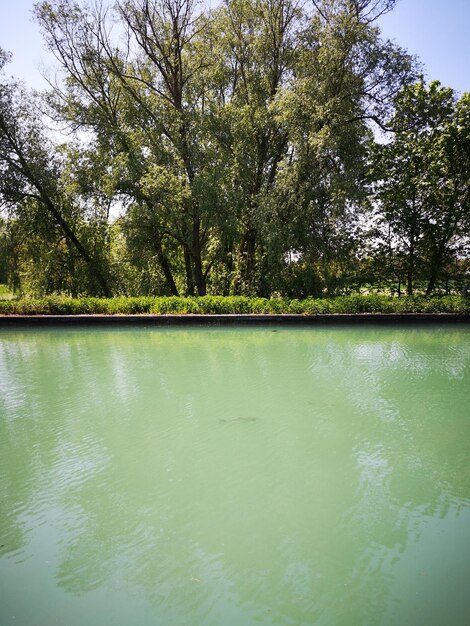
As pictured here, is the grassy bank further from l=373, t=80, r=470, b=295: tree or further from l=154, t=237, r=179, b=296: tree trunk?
l=154, t=237, r=179, b=296: tree trunk

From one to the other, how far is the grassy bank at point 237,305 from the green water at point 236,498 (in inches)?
213

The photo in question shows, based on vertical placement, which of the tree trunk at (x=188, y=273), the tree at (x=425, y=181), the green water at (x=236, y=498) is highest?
the tree at (x=425, y=181)

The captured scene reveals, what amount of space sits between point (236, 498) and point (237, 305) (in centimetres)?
948

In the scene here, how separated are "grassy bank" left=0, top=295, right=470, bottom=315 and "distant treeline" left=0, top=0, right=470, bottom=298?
2511 millimetres

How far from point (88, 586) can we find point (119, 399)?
337 cm

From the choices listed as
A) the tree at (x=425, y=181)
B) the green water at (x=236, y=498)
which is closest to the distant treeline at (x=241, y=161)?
the tree at (x=425, y=181)

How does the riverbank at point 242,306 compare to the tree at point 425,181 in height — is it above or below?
below

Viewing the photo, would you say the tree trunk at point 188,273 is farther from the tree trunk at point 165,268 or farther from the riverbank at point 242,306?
the riverbank at point 242,306

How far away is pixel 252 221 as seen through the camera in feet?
49.0

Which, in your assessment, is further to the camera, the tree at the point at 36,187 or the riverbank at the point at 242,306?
the tree at the point at 36,187

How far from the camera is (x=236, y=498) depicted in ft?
11.2

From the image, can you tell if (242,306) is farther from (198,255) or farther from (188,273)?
(188,273)

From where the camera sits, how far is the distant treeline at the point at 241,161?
1409 centimetres

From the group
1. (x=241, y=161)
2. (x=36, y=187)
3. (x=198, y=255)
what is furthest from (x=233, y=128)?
(x=36, y=187)
